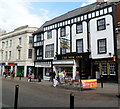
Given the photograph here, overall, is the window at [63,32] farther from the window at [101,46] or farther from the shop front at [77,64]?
the window at [101,46]

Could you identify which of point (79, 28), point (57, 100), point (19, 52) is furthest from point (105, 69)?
point (19, 52)

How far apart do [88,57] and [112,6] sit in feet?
22.6

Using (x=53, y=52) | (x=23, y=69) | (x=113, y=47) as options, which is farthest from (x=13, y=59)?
(x=113, y=47)

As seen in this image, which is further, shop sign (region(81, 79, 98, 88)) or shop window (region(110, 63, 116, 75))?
shop window (region(110, 63, 116, 75))

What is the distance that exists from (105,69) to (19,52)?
2208 centimetres

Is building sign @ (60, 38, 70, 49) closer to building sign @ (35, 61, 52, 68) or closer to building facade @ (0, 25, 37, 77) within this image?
building sign @ (35, 61, 52, 68)

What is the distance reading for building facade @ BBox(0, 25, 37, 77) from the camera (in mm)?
33094

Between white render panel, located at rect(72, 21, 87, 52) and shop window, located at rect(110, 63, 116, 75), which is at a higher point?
white render panel, located at rect(72, 21, 87, 52)

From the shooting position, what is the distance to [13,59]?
36438mm

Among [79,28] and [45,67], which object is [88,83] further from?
[45,67]

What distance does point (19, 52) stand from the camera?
35219 mm

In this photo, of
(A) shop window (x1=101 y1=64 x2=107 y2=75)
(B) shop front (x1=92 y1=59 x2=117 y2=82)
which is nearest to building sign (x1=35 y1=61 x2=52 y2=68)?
→ (B) shop front (x1=92 y1=59 x2=117 y2=82)

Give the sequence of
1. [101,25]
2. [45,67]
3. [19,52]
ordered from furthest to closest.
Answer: [19,52] → [45,67] → [101,25]

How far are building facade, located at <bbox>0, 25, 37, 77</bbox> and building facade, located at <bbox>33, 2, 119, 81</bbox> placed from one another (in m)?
6.56
